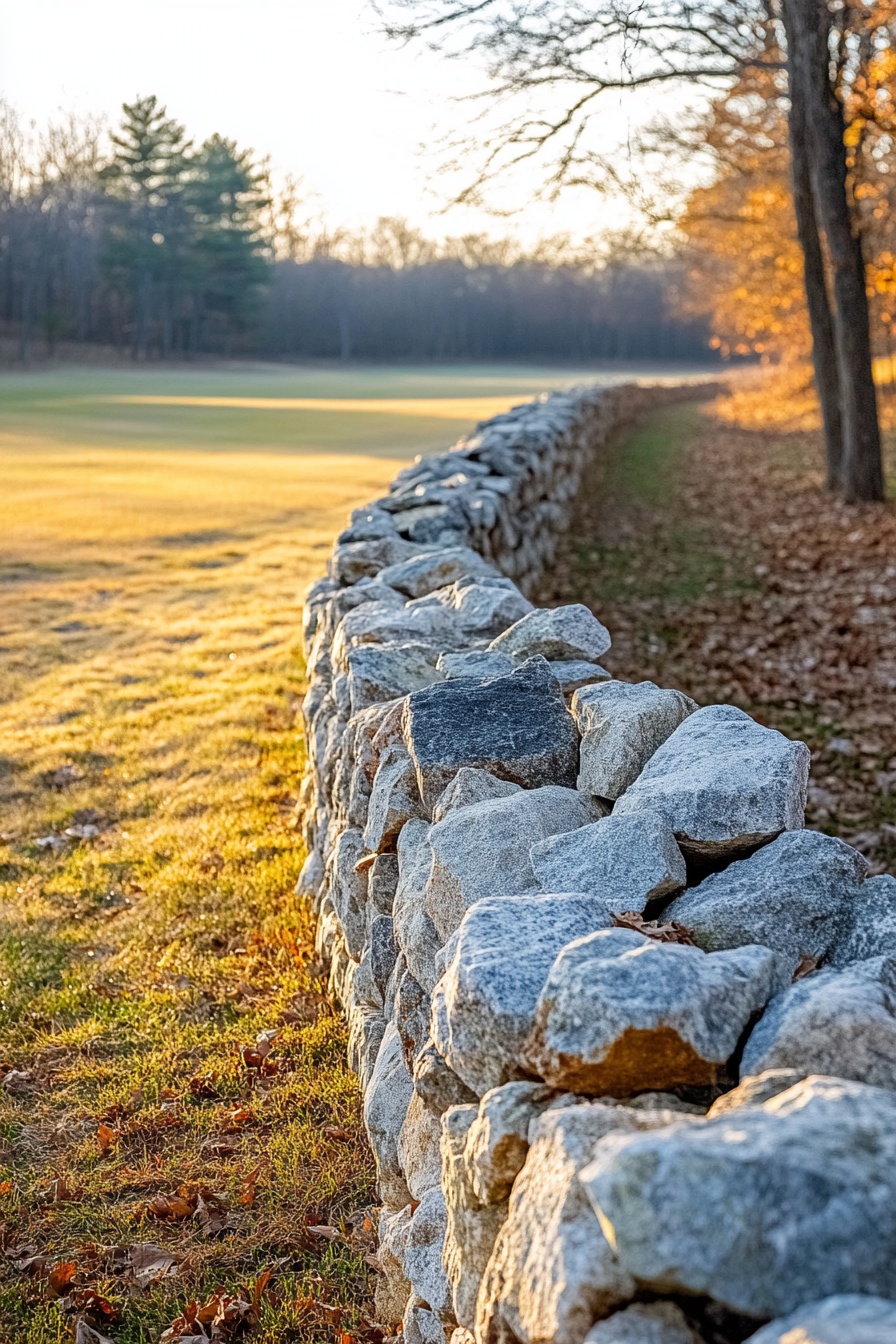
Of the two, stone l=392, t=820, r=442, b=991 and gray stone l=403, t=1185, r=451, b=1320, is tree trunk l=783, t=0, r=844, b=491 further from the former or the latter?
gray stone l=403, t=1185, r=451, b=1320

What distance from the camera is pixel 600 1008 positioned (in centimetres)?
178

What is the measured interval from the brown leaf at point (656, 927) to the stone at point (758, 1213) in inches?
28.9

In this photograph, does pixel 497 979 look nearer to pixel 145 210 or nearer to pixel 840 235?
pixel 840 235

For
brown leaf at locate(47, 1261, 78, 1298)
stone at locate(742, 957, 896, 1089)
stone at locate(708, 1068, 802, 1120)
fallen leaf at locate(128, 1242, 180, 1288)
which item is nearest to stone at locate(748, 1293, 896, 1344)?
stone at locate(708, 1068, 802, 1120)

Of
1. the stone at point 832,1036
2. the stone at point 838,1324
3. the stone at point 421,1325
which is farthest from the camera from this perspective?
the stone at point 421,1325

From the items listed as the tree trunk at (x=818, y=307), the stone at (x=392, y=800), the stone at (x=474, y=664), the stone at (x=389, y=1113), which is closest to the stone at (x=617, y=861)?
the stone at (x=392, y=800)

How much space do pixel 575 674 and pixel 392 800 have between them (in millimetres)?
949

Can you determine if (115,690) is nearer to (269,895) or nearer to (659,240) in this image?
(269,895)

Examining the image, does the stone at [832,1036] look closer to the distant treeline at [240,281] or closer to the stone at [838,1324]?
the stone at [838,1324]

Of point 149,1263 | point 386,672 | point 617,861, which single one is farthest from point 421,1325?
point 386,672

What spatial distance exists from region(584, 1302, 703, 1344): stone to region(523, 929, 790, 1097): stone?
41 cm

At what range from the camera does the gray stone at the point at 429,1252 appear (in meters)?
2.38

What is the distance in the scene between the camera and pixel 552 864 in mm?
2508

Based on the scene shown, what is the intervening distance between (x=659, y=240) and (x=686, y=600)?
10.2 metres
